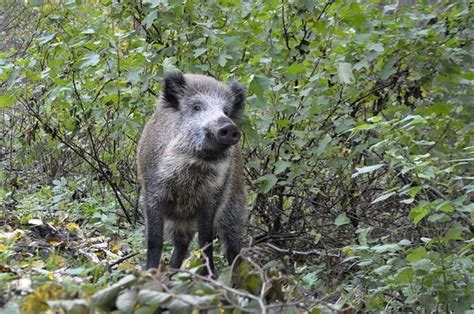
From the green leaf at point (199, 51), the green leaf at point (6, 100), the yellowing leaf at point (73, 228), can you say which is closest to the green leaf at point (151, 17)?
the green leaf at point (199, 51)

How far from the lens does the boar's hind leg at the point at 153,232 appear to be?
5.21 m

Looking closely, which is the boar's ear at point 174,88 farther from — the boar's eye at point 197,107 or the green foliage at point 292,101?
the green foliage at point 292,101

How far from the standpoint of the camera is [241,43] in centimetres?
664

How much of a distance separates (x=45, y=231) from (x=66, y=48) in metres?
1.69

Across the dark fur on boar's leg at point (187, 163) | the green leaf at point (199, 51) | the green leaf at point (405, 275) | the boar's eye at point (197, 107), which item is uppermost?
the green leaf at point (199, 51)

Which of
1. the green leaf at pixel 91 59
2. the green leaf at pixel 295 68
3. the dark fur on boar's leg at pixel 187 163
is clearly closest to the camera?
the dark fur on boar's leg at pixel 187 163

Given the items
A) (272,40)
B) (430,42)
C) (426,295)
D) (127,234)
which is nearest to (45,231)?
(127,234)

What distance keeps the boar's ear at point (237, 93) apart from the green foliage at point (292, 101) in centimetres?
21

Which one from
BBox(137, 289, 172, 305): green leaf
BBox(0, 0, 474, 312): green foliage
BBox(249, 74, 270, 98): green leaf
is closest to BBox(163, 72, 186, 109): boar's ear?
BBox(0, 0, 474, 312): green foliage

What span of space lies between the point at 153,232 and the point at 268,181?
1648 millimetres

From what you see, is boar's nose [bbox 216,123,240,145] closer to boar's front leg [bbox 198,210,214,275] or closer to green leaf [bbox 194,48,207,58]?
boar's front leg [bbox 198,210,214,275]

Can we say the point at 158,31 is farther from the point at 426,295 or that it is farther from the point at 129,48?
the point at 426,295

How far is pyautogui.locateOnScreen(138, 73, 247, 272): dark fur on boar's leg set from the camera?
527 cm

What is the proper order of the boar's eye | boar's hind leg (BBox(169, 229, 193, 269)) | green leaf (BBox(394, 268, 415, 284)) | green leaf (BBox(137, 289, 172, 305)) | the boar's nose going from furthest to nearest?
boar's hind leg (BBox(169, 229, 193, 269)) < the boar's eye < green leaf (BBox(394, 268, 415, 284)) < the boar's nose < green leaf (BBox(137, 289, 172, 305))
